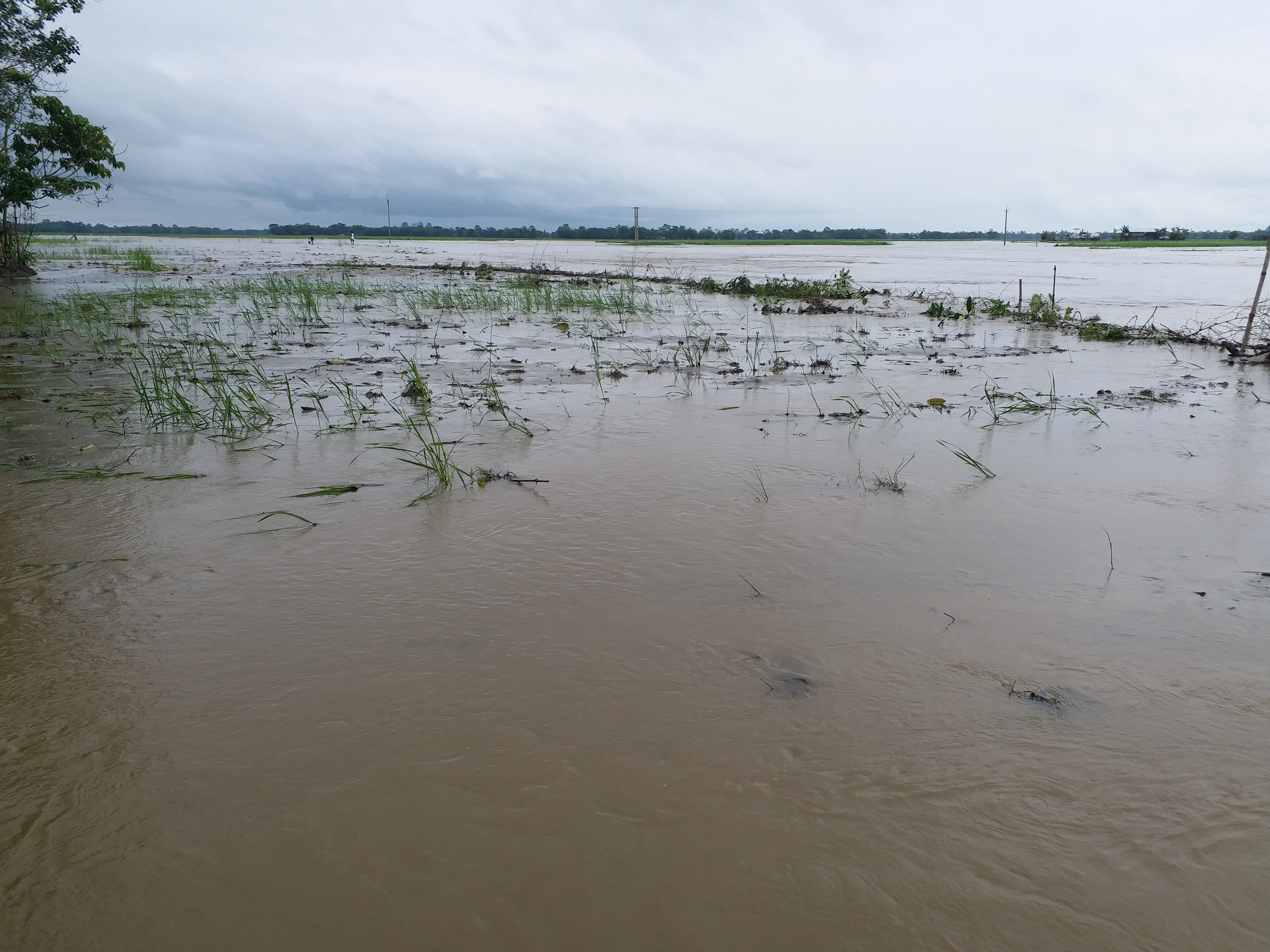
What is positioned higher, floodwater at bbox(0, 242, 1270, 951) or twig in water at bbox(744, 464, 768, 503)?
twig in water at bbox(744, 464, 768, 503)

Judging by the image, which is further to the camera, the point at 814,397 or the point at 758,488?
the point at 814,397

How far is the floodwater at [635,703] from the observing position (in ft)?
4.92

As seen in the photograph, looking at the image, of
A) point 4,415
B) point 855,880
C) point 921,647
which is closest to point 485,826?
point 855,880

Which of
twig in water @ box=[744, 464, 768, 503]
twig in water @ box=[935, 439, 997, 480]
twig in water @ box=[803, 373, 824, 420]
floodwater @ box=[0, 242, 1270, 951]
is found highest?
twig in water @ box=[803, 373, 824, 420]

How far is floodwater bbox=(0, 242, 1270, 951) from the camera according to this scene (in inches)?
59.0

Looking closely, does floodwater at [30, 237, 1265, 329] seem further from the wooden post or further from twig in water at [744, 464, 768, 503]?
twig in water at [744, 464, 768, 503]

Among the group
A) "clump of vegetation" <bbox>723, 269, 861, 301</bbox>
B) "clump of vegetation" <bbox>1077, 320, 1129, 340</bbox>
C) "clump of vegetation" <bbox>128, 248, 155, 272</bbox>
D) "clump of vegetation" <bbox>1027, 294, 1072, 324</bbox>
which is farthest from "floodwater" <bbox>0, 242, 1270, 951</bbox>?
"clump of vegetation" <bbox>128, 248, 155, 272</bbox>

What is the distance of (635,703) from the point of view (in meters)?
2.13

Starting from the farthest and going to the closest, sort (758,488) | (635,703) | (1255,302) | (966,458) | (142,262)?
(142,262), (1255,302), (966,458), (758,488), (635,703)

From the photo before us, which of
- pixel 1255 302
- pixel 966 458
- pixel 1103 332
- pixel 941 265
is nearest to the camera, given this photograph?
pixel 966 458

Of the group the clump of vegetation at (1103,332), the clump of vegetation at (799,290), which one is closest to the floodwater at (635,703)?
the clump of vegetation at (1103,332)

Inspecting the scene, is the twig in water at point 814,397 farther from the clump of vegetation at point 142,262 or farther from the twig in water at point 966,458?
the clump of vegetation at point 142,262

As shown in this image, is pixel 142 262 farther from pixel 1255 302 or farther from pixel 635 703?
pixel 1255 302

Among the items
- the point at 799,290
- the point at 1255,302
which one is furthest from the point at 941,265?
the point at 1255,302
